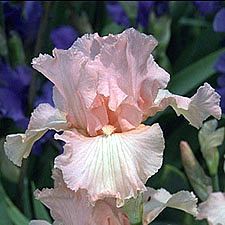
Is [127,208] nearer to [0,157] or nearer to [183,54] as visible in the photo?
[0,157]

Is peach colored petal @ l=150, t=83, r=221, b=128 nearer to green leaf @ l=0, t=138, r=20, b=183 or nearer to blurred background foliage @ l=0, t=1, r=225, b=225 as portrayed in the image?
blurred background foliage @ l=0, t=1, r=225, b=225

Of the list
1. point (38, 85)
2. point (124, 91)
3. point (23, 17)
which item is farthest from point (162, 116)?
point (124, 91)

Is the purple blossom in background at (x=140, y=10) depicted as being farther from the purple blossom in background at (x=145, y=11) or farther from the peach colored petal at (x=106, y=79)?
the peach colored petal at (x=106, y=79)

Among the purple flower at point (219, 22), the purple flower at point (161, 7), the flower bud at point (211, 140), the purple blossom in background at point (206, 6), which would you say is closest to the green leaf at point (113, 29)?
the purple flower at point (161, 7)

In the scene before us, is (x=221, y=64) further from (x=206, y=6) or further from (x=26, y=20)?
(x=26, y=20)

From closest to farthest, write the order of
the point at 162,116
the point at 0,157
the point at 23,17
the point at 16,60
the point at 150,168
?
the point at 150,168
the point at 0,157
the point at 162,116
the point at 16,60
the point at 23,17

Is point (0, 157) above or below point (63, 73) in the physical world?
below

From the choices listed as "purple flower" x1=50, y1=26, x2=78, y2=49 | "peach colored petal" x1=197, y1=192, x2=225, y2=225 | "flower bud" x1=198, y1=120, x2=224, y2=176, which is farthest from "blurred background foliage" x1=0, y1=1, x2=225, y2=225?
"peach colored petal" x1=197, y1=192, x2=225, y2=225
